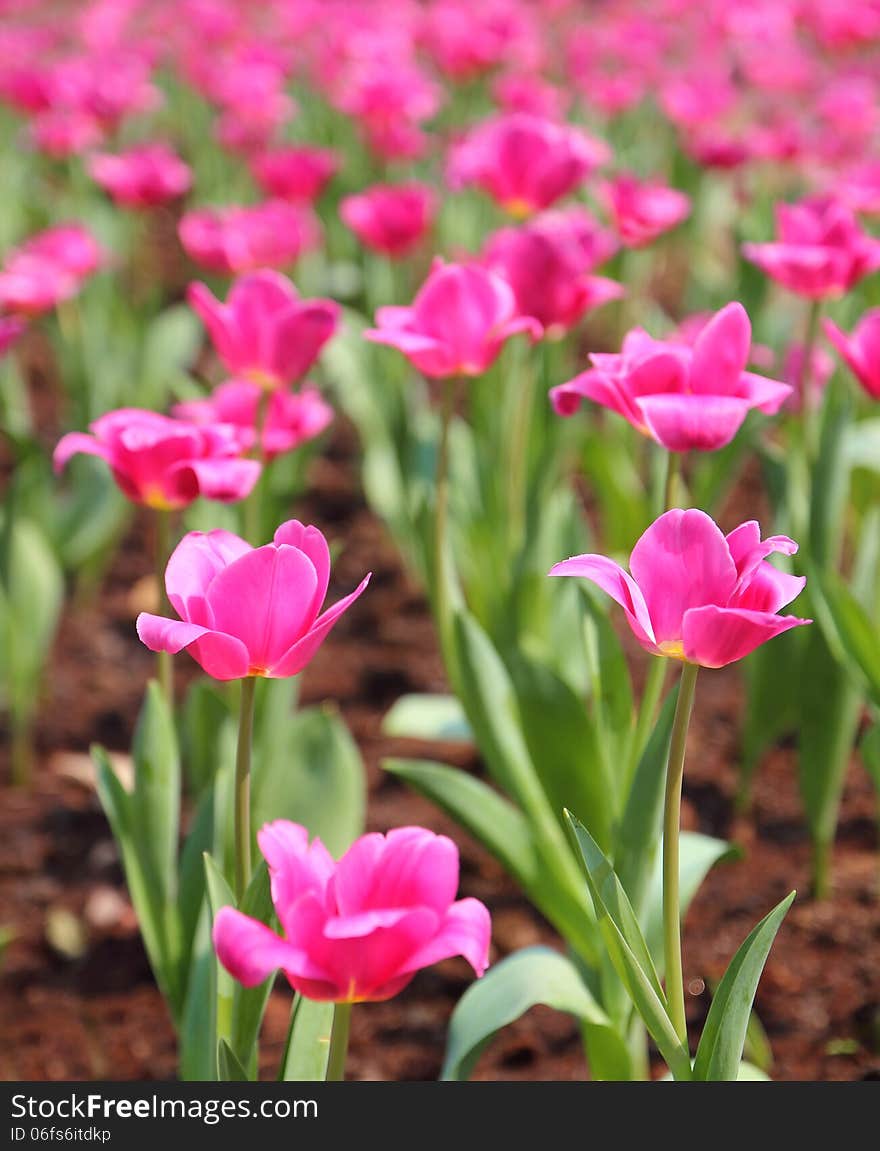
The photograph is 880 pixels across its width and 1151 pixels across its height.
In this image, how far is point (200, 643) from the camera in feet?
3.01

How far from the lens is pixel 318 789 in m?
1.54

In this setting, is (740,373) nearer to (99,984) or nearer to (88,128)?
(99,984)

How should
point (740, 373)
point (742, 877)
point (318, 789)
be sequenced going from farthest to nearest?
point (742, 877) < point (318, 789) < point (740, 373)

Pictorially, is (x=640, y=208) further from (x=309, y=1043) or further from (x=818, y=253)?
(x=309, y=1043)

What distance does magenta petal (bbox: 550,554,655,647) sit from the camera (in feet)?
2.86

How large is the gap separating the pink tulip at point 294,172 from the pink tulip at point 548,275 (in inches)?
47.6

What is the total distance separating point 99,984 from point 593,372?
3.31ft

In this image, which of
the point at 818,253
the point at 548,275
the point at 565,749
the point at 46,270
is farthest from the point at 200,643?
the point at 46,270

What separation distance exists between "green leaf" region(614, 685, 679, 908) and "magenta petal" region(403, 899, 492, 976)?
373 mm

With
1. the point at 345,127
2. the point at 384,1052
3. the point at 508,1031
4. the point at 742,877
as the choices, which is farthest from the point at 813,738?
the point at 345,127

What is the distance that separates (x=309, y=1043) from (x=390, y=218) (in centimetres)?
163

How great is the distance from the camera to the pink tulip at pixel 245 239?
92.4 inches

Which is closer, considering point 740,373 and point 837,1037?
point 740,373

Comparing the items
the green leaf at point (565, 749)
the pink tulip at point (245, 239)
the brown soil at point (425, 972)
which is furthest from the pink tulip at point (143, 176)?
the green leaf at point (565, 749)
